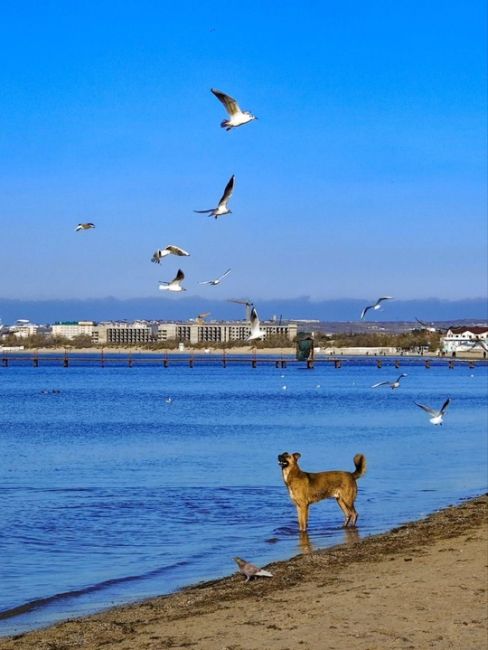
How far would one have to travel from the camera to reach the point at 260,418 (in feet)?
189

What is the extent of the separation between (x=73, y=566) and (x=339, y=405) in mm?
57894

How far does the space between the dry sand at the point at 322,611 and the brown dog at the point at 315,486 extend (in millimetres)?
2516

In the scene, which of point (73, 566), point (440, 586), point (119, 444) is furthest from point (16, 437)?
point (440, 586)

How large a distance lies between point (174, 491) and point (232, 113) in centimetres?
1509

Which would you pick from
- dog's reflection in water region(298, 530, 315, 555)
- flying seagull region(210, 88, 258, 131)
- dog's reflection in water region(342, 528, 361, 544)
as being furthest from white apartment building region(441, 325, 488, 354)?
flying seagull region(210, 88, 258, 131)

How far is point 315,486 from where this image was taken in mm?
18828

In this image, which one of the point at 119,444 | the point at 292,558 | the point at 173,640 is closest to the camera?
the point at 173,640

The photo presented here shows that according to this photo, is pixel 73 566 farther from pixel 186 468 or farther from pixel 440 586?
pixel 186 468

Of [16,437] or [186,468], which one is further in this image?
[16,437]

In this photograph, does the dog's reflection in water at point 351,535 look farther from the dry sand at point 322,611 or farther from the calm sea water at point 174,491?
the dry sand at point 322,611

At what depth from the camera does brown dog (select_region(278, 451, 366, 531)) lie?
18.4m

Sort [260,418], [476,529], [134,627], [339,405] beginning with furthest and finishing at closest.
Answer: [339,405] → [260,418] → [476,529] → [134,627]

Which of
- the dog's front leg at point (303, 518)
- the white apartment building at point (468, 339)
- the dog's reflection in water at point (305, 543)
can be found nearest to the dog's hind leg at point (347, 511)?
the dog's front leg at point (303, 518)

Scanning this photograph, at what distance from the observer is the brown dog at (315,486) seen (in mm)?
18438
